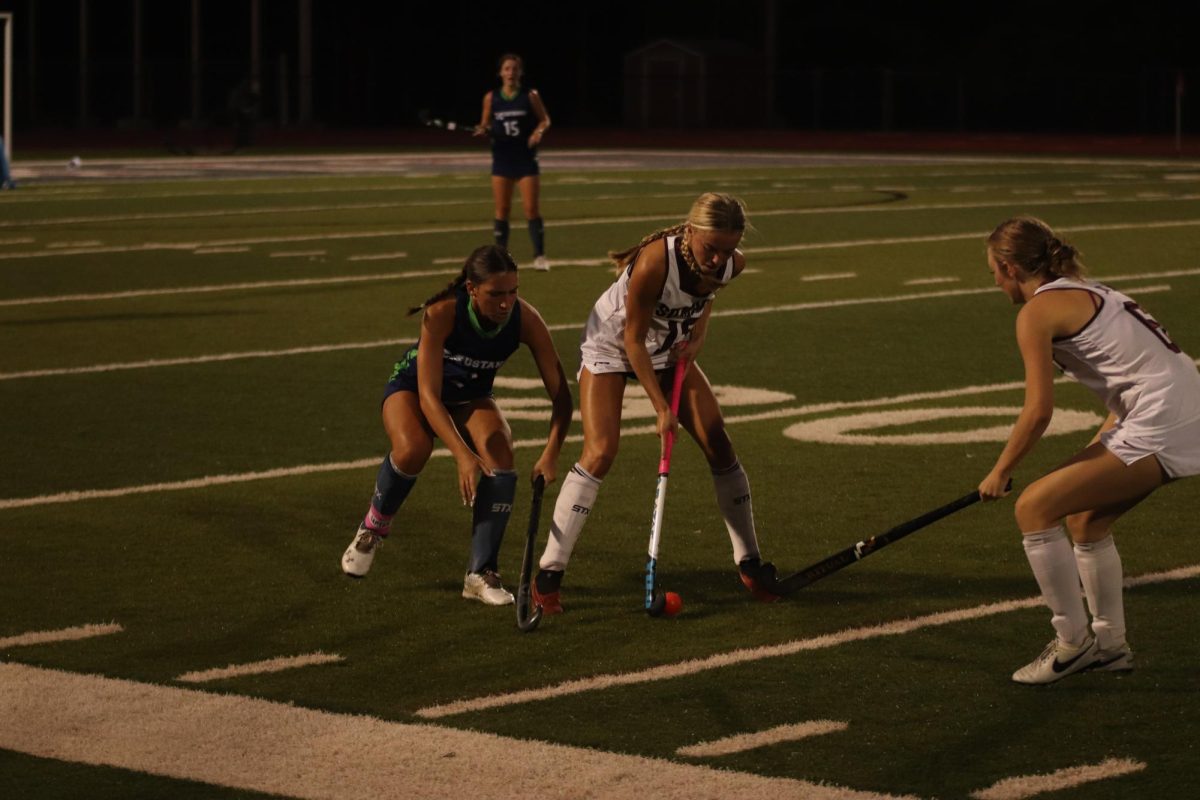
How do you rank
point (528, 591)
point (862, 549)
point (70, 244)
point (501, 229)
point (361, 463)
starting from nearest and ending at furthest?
1. point (862, 549)
2. point (528, 591)
3. point (361, 463)
4. point (501, 229)
5. point (70, 244)

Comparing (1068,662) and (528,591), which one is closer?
(1068,662)

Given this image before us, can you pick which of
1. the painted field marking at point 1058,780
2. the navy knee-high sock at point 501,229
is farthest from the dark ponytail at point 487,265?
the navy knee-high sock at point 501,229

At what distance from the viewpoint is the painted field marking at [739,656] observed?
20.6 ft

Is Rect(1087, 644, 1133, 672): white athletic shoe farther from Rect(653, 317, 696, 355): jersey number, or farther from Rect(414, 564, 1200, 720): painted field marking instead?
Answer: Rect(653, 317, 696, 355): jersey number

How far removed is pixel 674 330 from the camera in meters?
7.46

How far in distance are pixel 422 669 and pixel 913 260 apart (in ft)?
44.2

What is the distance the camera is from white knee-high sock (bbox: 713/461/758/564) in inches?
298

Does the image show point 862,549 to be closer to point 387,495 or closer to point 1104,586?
point 1104,586

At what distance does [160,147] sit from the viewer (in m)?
46.3

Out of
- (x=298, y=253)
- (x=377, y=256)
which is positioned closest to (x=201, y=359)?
(x=377, y=256)

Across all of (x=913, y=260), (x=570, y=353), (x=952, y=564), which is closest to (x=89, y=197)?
(x=913, y=260)

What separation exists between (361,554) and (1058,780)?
2.99m

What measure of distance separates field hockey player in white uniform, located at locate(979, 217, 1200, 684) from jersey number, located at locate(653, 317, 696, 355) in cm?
134

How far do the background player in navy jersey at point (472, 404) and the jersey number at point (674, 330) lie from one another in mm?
341
